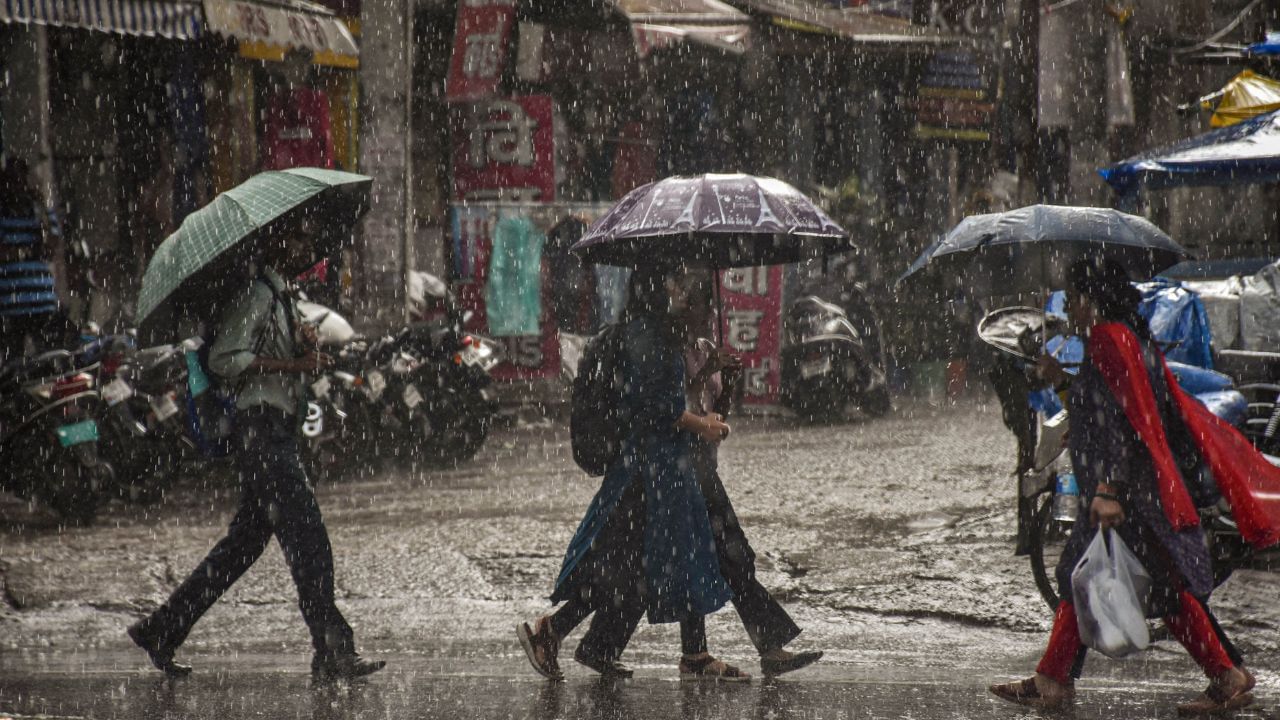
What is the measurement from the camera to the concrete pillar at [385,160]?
13.5 meters

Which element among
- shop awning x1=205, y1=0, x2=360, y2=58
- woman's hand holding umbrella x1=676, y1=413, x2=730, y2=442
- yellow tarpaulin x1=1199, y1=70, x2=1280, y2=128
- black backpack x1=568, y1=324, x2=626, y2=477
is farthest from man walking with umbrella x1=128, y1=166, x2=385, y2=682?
yellow tarpaulin x1=1199, y1=70, x2=1280, y2=128

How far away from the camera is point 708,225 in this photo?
500 cm

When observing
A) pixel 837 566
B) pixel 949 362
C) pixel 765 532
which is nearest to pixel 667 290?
pixel 837 566

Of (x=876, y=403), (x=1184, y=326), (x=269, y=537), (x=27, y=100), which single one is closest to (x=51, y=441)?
(x=269, y=537)

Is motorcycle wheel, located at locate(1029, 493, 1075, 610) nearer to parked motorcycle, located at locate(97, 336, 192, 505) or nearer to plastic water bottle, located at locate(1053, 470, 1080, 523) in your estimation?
plastic water bottle, located at locate(1053, 470, 1080, 523)

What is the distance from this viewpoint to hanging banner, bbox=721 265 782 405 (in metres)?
14.1

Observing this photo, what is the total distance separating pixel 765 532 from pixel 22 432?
4.64m

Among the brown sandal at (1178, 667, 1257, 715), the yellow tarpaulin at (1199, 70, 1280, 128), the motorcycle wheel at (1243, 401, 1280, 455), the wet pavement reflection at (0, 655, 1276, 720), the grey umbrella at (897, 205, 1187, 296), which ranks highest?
the yellow tarpaulin at (1199, 70, 1280, 128)

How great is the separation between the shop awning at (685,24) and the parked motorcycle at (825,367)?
3125 millimetres

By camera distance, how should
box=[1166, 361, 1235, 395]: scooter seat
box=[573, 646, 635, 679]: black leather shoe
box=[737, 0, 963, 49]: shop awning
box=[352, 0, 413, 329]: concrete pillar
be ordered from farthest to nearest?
box=[737, 0, 963, 49]: shop awning, box=[352, 0, 413, 329]: concrete pillar, box=[1166, 361, 1235, 395]: scooter seat, box=[573, 646, 635, 679]: black leather shoe

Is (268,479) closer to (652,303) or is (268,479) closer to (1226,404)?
(652,303)

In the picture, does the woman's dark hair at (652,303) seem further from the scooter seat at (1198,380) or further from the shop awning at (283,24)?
the shop awning at (283,24)

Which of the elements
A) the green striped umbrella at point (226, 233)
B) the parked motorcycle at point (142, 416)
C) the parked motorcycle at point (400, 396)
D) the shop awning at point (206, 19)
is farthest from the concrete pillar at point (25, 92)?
the green striped umbrella at point (226, 233)

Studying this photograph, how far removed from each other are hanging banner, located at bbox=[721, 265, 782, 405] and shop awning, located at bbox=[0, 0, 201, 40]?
5.51 m
